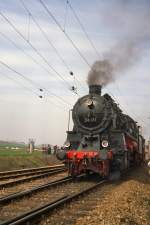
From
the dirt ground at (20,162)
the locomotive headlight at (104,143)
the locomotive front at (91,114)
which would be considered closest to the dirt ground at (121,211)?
the locomotive headlight at (104,143)

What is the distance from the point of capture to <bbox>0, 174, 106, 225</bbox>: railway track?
30.6 feet

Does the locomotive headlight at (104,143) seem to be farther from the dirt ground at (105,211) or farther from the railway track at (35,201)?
the dirt ground at (105,211)

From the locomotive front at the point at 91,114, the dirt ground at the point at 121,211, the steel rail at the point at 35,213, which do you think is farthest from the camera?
the locomotive front at the point at 91,114

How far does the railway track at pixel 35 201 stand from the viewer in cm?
932

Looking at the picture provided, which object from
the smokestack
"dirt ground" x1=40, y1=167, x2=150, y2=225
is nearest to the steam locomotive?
the smokestack

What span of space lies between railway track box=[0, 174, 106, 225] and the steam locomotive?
4.92 feet

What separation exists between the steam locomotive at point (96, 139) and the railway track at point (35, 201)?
59.1 inches

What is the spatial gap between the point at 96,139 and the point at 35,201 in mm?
7497

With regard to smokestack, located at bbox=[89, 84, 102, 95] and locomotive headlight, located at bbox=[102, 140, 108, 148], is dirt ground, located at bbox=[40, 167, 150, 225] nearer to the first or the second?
locomotive headlight, located at bbox=[102, 140, 108, 148]

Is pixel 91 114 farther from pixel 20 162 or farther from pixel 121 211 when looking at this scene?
pixel 20 162

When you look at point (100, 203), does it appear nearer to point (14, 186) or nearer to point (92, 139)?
point (14, 186)

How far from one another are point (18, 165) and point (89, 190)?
16476 millimetres

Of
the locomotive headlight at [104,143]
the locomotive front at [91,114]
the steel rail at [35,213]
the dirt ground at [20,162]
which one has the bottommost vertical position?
the steel rail at [35,213]

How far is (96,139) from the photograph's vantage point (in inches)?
755
